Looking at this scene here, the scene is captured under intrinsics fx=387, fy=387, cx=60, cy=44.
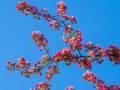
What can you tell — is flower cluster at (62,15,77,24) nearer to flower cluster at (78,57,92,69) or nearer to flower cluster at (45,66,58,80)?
flower cluster at (78,57,92,69)

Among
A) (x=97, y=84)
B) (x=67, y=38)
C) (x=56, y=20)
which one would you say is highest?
(x=56, y=20)

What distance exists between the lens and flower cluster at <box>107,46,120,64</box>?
51.8ft

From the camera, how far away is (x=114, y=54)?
15.9 m

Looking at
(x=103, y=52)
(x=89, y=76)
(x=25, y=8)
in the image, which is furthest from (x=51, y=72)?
(x=25, y=8)

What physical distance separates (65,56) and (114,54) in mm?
2013

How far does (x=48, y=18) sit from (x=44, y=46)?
1304mm

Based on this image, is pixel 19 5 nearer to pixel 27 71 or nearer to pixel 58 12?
pixel 58 12

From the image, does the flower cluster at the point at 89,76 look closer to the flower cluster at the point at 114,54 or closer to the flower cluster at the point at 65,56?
the flower cluster at the point at 65,56

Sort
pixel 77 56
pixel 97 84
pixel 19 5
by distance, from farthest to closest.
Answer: pixel 19 5 → pixel 97 84 → pixel 77 56

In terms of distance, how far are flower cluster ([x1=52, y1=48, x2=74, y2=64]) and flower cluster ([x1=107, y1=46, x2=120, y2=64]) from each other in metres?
1.57

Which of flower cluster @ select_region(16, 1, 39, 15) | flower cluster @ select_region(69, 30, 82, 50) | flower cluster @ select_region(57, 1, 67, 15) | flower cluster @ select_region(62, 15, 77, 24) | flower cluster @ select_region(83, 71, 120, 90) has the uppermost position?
flower cluster @ select_region(16, 1, 39, 15)

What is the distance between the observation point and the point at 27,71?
1722 cm

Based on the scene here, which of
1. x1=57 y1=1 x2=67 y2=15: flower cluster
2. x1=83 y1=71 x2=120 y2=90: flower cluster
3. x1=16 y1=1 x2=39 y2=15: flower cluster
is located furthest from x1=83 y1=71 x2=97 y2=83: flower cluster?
x1=16 y1=1 x2=39 y2=15: flower cluster

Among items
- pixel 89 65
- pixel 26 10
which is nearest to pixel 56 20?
pixel 26 10
